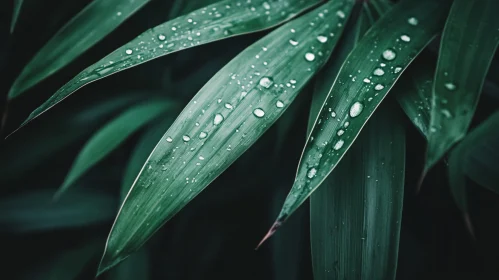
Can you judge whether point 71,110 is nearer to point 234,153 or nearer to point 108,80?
point 108,80

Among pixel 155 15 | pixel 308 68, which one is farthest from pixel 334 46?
pixel 155 15

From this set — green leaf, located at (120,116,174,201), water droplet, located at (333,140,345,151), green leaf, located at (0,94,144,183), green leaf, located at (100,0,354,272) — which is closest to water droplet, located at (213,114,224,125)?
green leaf, located at (100,0,354,272)

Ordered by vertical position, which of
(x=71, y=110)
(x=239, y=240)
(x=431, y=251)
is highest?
(x=71, y=110)

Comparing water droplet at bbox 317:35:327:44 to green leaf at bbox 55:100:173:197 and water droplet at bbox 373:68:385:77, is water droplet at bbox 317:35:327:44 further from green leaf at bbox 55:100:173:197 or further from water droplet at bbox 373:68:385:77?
green leaf at bbox 55:100:173:197

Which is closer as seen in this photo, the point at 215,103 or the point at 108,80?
the point at 215,103

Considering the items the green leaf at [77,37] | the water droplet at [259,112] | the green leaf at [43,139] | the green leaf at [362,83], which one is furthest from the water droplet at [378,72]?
the green leaf at [43,139]

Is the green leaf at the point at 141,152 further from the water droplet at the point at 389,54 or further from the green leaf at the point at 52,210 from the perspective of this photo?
the water droplet at the point at 389,54

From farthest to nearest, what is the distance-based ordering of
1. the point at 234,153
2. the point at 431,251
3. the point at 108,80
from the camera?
the point at 108,80 → the point at 431,251 → the point at 234,153
